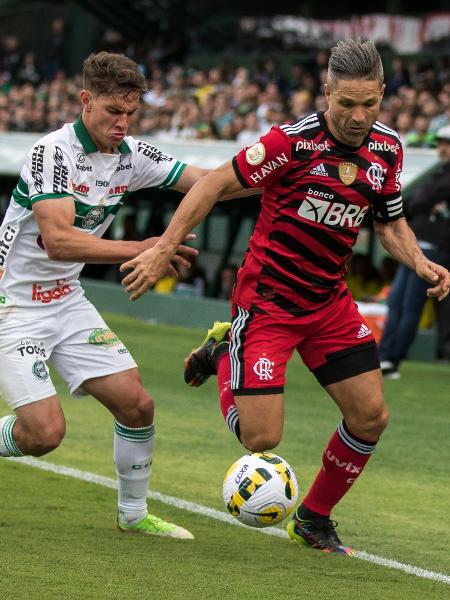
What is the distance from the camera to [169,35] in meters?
35.1

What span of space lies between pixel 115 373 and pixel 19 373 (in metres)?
0.46

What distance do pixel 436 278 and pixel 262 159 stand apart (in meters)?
0.99

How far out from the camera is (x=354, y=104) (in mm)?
5871

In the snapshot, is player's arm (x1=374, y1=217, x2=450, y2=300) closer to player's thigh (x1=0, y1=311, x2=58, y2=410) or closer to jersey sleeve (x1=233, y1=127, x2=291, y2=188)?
jersey sleeve (x1=233, y1=127, x2=291, y2=188)

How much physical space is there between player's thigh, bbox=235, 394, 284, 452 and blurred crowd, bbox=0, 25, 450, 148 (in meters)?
10.7

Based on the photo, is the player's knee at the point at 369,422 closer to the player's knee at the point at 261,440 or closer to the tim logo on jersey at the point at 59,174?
the player's knee at the point at 261,440

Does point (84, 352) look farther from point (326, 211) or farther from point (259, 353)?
point (326, 211)

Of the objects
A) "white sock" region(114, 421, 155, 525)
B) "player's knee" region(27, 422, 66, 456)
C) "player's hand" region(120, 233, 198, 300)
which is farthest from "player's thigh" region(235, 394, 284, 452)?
"player's knee" region(27, 422, 66, 456)

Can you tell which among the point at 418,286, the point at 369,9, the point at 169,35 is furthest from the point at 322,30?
the point at 418,286

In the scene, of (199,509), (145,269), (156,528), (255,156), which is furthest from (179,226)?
(199,509)

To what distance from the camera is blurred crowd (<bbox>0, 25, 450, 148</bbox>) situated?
19453 mm

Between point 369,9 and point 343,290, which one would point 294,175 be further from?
point 369,9

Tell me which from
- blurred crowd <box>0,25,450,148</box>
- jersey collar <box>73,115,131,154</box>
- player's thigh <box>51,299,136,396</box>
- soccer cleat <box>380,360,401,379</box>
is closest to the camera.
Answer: jersey collar <box>73,115,131,154</box>

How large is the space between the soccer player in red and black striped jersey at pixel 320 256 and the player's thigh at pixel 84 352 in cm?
56
